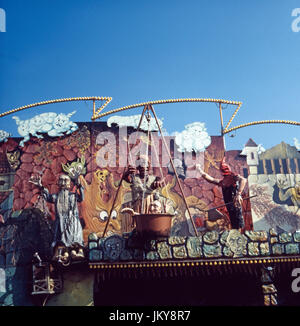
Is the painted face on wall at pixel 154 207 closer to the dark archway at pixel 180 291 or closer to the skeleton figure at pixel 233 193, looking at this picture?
the dark archway at pixel 180 291

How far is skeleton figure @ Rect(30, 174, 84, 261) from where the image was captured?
1007 cm

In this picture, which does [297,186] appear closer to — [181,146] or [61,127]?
[181,146]

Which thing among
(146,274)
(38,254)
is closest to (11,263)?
(38,254)

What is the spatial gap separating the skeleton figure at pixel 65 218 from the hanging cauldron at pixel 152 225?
288cm

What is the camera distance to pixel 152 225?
7352 mm

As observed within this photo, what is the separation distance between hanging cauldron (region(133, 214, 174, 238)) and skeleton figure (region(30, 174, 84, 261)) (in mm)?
2879

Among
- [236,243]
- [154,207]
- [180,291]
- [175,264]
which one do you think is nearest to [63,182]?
[154,207]

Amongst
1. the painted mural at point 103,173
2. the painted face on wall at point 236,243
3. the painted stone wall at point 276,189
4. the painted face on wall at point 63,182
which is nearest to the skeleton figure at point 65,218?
the painted face on wall at point 63,182

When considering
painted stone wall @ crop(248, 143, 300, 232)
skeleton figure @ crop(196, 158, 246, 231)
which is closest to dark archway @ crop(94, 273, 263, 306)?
skeleton figure @ crop(196, 158, 246, 231)

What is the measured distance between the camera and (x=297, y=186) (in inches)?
479

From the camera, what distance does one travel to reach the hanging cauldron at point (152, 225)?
24.0 feet
